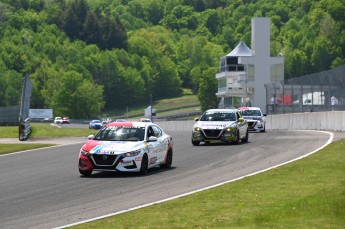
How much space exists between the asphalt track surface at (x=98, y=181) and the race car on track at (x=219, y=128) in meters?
1.08

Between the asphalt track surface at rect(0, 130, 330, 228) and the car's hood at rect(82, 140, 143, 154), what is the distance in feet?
2.01

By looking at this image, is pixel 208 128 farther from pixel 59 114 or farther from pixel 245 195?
pixel 59 114

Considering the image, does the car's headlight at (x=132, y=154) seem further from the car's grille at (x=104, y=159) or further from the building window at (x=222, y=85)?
the building window at (x=222, y=85)

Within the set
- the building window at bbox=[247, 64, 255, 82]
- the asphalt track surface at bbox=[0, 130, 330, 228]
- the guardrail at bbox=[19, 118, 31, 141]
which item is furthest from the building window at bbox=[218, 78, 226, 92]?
the asphalt track surface at bbox=[0, 130, 330, 228]

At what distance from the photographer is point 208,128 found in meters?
37.3

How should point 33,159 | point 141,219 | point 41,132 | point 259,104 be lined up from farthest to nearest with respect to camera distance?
1. point 259,104
2. point 41,132
3. point 33,159
4. point 141,219

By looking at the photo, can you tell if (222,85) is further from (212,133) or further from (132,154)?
(132,154)

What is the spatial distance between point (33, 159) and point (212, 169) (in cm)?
919

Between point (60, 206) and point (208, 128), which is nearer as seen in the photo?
point (60, 206)

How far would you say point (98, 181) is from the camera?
23203mm

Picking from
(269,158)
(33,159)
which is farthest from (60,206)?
(33,159)

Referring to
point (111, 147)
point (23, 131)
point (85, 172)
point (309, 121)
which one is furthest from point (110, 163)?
point (309, 121)

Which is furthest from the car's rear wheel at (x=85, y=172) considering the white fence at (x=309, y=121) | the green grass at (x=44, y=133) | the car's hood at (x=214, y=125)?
the green grass at (x=44, y=133)

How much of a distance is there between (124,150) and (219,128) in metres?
12.9
